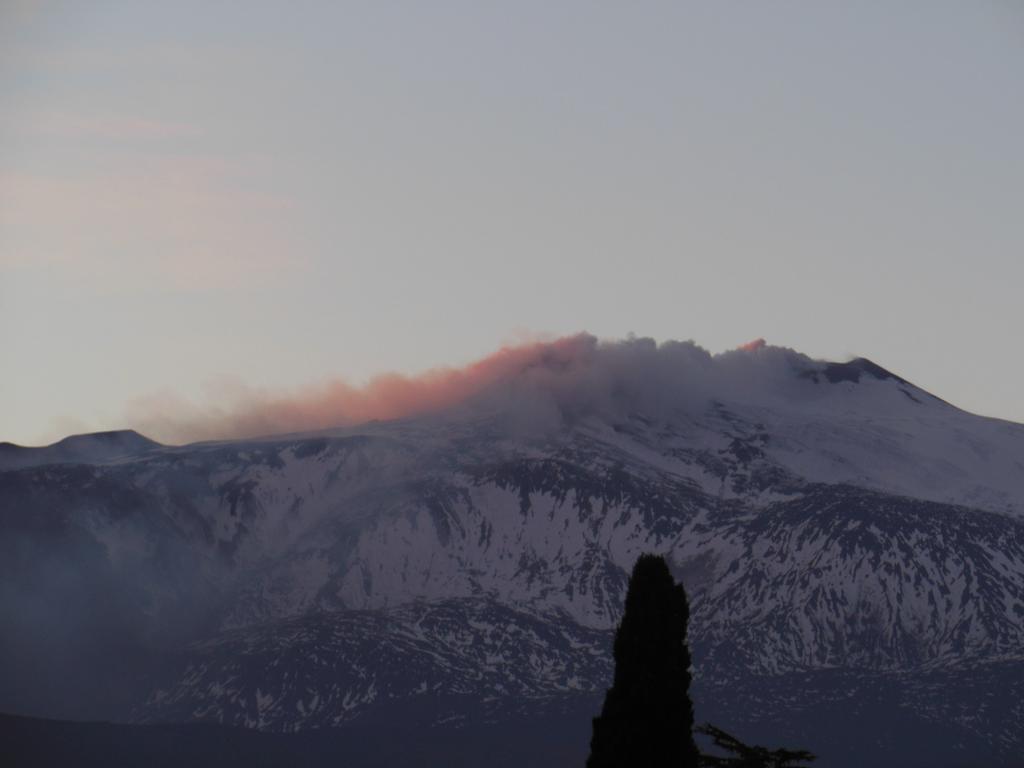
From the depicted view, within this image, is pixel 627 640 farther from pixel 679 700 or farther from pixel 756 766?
pixel 756 766

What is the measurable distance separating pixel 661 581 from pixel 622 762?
1005 centimetres

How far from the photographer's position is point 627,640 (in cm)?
11844

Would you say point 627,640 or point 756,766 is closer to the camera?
point 756,766

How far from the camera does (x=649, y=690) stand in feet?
381

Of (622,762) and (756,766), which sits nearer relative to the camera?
(756,766)

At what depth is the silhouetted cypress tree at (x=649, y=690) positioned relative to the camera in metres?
115

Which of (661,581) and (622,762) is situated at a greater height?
(661,581)

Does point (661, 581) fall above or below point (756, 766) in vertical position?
above

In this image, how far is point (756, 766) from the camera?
9662cm

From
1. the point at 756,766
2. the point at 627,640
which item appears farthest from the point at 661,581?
the point at 756,766

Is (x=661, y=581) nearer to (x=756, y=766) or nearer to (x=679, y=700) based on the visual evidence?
(x=679, y=700)

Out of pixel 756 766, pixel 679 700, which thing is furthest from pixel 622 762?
pixel 756 766

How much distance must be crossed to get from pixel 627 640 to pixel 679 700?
3.97m

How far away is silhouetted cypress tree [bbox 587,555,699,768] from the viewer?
377 ft
